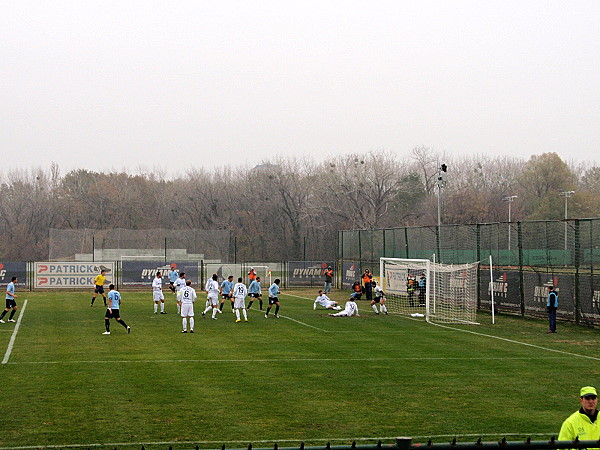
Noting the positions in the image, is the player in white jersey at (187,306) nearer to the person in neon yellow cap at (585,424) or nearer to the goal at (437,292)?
the goal at (437,292)

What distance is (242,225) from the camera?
315ft

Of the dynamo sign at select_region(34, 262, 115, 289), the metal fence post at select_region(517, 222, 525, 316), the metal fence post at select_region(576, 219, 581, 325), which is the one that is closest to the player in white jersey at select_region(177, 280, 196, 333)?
the metal fence post at select_region(576, 219, 581, 325)

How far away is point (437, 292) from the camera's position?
38.1m

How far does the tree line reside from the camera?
90.9 m

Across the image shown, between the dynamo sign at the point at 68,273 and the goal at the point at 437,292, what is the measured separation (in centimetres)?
2290

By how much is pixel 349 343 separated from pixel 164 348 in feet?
19.7

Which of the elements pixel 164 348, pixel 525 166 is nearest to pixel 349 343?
pixel 164 348

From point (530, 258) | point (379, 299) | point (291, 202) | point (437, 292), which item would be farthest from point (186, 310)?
point (291, 202)

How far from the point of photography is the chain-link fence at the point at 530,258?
1276 inches

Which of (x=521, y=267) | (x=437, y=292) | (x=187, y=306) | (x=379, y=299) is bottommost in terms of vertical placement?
(x=379, y=299)

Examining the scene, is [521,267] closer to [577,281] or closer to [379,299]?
[577,281]

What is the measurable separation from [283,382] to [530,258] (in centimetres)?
2197

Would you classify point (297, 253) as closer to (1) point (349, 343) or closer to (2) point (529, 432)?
(1) point (349, 343)

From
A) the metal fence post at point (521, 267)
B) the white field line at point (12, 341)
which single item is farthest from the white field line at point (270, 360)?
the metal fence post at point (521, 267)
